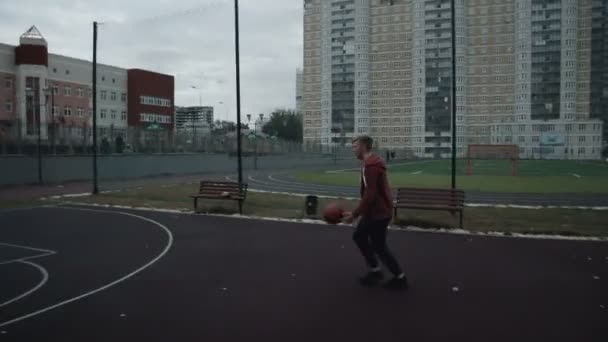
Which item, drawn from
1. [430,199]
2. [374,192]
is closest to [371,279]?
[374,192]

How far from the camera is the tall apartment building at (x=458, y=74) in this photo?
89812 mm

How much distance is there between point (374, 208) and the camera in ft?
20.6

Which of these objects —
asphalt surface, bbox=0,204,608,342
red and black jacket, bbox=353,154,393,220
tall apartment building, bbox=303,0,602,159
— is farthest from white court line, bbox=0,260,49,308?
tall apartment building, bbox=303,0,602,159

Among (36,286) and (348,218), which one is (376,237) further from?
(36,286)

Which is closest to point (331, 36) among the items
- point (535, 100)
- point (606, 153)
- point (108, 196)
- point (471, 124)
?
point (471, 124)

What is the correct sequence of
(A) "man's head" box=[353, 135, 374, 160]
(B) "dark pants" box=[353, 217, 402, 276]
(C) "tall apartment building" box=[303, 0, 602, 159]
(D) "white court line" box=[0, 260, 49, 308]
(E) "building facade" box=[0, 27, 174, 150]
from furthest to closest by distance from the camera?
1. (C) "tall apartment building" box=[303, 0, 602, 159]
2. (E) "building facade" box=[0, 27, 174, 150]
3. (A) "man's head" box=[353, 135, 374, 160]
4. (B) "dark pants" box=[353, 217, 402, 276]
5. (D) "white court line" box=[0, 260, 49, 308]

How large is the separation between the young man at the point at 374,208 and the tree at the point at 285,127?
402ft

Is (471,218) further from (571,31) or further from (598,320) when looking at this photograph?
(571,31)

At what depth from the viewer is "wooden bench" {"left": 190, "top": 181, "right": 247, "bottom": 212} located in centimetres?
1463

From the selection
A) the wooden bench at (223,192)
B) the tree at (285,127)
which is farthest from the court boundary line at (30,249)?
the tree at (285,127)

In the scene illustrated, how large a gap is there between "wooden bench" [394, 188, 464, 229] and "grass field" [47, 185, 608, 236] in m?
0.35

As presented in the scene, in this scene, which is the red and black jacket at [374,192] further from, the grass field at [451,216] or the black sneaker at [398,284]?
the grass field at [451,216]

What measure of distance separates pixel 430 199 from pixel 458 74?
87300mm

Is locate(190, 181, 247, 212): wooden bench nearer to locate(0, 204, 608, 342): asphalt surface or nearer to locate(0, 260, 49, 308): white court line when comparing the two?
locate(0, 204, 608, 342): asphalt surface
